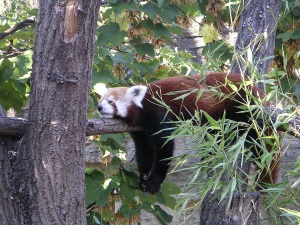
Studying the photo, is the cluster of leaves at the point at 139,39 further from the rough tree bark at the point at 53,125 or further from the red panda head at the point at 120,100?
the rough tree bark at the point at 53,125

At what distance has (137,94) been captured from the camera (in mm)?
3533

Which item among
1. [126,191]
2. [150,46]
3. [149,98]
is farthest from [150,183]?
[150,46]

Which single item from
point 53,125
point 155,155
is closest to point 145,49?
point 155,155

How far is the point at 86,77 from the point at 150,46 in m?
1.53

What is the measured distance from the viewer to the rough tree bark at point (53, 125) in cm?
226

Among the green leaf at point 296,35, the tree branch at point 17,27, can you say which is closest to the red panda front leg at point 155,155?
the tree branch at point 17,27

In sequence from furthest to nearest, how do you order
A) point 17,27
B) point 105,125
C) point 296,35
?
point 296,35 → point 17,27 → point 105,125

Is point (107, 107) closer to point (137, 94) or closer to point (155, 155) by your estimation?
point (137, 94)

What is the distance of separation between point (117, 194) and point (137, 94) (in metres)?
0.67

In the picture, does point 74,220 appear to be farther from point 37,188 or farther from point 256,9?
point 256,9

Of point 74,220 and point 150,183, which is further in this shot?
point 150,183

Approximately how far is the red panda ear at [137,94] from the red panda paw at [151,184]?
486 millimetres

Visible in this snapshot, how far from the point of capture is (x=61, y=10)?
7.34 feet

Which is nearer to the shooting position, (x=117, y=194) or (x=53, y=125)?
(x=53, y=125)
